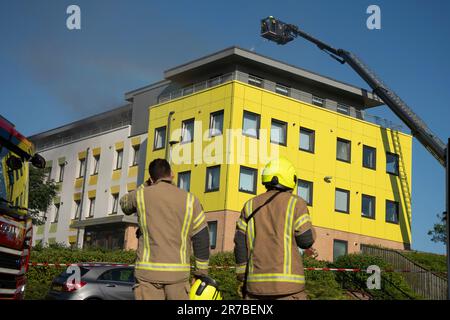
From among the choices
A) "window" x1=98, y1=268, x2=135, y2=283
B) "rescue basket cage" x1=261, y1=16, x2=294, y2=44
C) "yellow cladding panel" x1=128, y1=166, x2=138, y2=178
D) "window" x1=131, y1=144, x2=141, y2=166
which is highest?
"rescue basket cage" x1=261, y1=16, x2=294, y2=44

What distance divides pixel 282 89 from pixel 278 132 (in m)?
3.24

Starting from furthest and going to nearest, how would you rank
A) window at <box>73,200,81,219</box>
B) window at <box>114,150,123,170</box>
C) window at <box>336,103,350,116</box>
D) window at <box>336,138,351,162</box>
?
window at <box>73,200,81,219</box>, window at <box>114,150,123,170</box>, window at <box>336,103,350,116</box>, window at <box>336,138,351,162</box>

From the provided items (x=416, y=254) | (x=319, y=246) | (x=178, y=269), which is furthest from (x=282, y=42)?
(x=178, y=269)

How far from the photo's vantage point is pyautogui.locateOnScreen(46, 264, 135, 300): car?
50.3 ft

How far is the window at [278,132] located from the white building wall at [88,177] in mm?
9880

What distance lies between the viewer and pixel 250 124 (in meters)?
40.8

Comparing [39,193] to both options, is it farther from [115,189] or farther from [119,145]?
[119,145]

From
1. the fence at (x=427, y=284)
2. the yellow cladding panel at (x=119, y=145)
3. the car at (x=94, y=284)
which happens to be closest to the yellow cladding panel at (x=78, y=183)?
the yellow cladding panel at (x=119, y=145)

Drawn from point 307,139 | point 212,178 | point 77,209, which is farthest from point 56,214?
point 307,139

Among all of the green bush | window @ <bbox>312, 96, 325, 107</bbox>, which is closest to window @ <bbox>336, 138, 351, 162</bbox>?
window @ <bbox>312, 96, 325, 107</bbox>

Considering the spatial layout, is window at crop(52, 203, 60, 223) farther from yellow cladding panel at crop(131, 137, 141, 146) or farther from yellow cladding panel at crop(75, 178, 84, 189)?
yellow cladding panel at crop(131, 137, 141, 146)

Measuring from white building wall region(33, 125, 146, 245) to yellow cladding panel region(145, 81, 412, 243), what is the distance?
14.6ft

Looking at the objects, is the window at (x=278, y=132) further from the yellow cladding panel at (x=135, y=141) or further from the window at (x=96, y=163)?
the window at (x=96, y=163)
